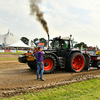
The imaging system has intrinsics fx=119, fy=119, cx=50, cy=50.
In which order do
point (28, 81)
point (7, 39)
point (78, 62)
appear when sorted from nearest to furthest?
1. point (28, 81)
2. point (78, 62)
3. point (7, 39)

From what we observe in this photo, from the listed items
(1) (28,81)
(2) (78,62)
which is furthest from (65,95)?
(2) (78,62)

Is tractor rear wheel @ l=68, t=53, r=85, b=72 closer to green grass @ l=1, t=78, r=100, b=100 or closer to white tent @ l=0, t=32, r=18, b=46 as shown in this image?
green grass @ l=1, t=78, r=100, b=100

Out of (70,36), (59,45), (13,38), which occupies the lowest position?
(59,45)

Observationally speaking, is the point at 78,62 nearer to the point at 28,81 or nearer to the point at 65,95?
the point at 28,81

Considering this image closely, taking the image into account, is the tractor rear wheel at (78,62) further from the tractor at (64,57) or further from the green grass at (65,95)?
the green grass at (65,95)

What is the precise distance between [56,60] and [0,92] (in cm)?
346

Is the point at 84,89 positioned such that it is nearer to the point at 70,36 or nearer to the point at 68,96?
the point at 68,96

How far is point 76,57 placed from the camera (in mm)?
7098

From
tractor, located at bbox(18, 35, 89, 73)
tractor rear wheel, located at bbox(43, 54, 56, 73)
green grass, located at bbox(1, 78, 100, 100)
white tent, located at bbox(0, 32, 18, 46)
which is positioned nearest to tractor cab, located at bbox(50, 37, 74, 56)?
tractor, located at bbox(18, 35, 89, 73)

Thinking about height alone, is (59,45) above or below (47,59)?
above

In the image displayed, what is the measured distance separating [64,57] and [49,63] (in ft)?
3.37

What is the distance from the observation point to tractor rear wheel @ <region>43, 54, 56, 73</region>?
616 cm

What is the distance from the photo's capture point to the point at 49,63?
634 cm

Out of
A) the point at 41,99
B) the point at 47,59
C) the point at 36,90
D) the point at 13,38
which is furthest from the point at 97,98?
the point at 13,38
